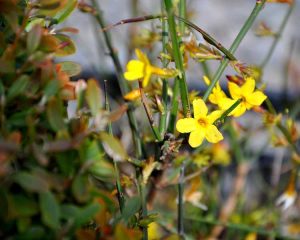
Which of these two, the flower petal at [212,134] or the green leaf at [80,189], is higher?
the green leaf at [80,189]

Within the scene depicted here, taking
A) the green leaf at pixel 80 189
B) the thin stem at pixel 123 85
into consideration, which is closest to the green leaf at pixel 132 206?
the green leaf at pixel 80 189

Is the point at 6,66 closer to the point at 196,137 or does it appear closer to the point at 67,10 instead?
the point at 67,10

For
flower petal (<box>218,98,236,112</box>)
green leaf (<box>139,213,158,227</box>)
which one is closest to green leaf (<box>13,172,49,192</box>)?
green leaf (<box>139,213,158,227</box>)

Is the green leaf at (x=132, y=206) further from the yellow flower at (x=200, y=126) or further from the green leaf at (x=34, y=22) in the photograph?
the green leaf at (x=34, y=22)

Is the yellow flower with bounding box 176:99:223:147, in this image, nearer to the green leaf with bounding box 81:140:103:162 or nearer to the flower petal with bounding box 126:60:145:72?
the flower petal with bounding box 126:60:145:72

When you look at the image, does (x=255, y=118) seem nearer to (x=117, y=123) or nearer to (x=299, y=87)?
(x=299, y=87)

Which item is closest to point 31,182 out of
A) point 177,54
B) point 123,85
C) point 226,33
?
point 177,54

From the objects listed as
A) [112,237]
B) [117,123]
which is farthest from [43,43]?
[117,123]
